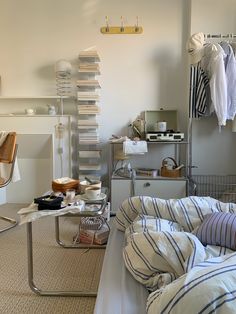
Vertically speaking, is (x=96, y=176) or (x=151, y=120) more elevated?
(x=151, y=120)

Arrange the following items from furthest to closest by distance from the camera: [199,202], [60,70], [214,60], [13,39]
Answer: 1. [13,39]
2. [60,70]
3. [214,60]
4. [199,202]

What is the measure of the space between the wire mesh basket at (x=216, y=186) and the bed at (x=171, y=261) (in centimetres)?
128

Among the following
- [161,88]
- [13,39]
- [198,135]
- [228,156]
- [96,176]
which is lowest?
[96,176]

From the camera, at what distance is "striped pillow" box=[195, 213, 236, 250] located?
149 cm

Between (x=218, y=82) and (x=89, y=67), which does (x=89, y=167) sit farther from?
(x=218, y=82)

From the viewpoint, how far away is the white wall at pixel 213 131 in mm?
3217

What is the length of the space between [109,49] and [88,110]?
76cm

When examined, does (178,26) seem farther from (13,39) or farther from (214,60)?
(13,39)

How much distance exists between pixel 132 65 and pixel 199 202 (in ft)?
7.00

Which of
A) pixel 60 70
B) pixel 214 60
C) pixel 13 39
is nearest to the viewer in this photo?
pixel 214 60

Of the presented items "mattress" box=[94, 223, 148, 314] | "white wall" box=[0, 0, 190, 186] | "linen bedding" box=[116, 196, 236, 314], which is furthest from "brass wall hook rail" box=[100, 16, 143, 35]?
"mattress" box=[94, 223, 148, 314]

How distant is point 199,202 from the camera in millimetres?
1842

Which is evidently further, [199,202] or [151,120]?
[151,120]

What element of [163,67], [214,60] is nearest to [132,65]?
[163,67]
